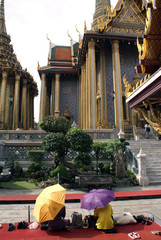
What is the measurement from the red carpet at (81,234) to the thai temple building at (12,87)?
2288cm

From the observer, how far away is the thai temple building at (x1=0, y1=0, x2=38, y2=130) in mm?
27688

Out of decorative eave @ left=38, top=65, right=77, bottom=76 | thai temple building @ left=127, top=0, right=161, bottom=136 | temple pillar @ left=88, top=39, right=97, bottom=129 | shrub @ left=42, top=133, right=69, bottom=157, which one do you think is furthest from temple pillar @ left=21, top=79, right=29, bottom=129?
thai temple building @ left=127, top=0, right=161, bottom=136

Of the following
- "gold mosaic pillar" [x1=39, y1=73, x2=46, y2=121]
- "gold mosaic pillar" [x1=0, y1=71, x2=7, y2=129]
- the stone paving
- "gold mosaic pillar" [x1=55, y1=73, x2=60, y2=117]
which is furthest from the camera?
"gold mosaic pillar" [x1=0, y1=71, x2=7, y2=129]

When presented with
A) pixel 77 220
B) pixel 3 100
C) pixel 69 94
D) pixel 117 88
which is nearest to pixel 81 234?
pixel 77 220

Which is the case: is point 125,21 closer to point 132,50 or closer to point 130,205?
point 132,50

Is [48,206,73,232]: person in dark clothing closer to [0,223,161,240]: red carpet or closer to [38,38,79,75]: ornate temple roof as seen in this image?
[0,223,161,240]: red carpet

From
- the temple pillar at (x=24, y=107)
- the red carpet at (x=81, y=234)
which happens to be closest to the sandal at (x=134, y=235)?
the red carpet at (x=81, y=234)

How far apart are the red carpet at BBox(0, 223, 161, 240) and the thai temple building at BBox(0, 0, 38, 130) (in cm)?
2288

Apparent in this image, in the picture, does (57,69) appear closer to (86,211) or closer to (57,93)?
(57,93)

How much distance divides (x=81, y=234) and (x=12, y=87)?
28.7 meters

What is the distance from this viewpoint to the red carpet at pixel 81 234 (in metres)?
4.05

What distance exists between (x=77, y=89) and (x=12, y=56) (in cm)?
1354

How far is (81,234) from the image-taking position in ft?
14.0

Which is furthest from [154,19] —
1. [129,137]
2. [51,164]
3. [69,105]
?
[69,105]
